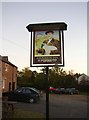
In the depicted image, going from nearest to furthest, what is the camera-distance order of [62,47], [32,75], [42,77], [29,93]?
[62,47] < [29,93] < [42,77] < [32,75]

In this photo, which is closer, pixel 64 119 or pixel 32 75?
pixel 64 119

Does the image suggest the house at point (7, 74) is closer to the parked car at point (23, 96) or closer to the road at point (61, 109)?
the parked car at point (23, 96)

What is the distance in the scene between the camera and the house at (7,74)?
44553mm

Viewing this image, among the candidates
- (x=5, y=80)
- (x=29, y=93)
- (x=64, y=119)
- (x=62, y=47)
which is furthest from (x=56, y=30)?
(x=5, y=80)

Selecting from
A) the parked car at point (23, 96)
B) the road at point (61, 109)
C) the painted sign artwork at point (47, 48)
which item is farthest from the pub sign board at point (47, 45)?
the parked car at point (23, 96)

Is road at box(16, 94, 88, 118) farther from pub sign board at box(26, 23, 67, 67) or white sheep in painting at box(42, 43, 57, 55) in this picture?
white sheep in painting at box(42, 43, 57, 55)

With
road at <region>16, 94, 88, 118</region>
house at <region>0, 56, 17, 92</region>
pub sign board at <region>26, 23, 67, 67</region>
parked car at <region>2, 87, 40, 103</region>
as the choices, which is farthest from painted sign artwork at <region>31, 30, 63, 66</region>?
house at <region>0, 56, 17, 92</region>

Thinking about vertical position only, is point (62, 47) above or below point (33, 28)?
below

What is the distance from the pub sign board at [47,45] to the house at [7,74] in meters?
31.7

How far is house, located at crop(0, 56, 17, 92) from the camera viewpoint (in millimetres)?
44553

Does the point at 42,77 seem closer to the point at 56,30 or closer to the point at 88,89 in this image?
the point at 88,89

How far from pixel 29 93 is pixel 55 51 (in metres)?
17.4

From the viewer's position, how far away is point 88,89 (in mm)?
60656

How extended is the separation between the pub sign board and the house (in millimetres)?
31664
